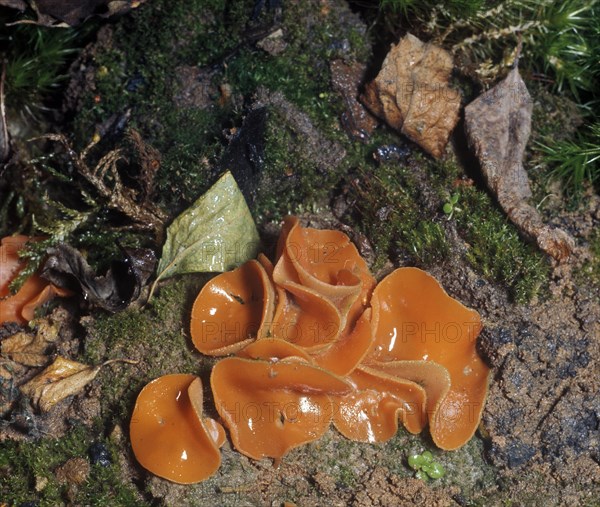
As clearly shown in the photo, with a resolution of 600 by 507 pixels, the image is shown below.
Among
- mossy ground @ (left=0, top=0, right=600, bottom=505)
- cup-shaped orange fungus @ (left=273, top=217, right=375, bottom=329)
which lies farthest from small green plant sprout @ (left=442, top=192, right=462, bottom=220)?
cup-shaped orange fungus @ (left=273, top=217, right=375, bottom=329)

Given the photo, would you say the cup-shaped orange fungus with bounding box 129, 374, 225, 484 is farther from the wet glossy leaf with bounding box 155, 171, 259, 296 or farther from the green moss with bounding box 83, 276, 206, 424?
the wet glossy leaf with bounding box 155, 171, 259, 296

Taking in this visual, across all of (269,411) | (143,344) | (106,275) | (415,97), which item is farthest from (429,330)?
(106,275)

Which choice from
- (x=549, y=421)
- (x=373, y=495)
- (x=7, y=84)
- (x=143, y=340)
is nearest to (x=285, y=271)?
(x=143, y=340)

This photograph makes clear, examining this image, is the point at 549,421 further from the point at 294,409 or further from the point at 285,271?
the point at 285,271

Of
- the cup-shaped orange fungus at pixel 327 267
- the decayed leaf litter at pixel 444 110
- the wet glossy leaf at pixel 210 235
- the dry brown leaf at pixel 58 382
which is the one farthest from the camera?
the decayed leaf litter at pixel 444 110

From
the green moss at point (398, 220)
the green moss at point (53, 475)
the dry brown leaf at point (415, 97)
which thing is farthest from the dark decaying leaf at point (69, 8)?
the green moss at point (53, 475)

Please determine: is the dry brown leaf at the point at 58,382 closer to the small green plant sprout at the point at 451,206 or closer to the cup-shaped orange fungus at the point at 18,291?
the cup-shaped orange fungus at the point at 18,291

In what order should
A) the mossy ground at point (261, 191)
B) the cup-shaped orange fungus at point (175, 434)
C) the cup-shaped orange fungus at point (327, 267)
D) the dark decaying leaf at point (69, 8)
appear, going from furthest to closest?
the dark decaying leaf at point (69, 8) < the mossy ground at point (261, 191) < the cup-shaped orange fungus at point (327, 267) < the cup-shaped orange fungus at point (175, 434)

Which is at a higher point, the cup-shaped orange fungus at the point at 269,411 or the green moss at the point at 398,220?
the green moss at the point at 398,220
